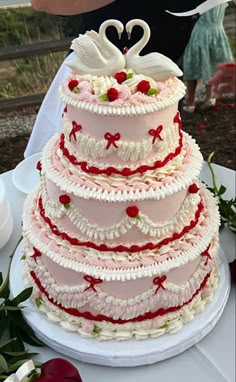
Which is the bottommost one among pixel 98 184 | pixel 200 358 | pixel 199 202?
pixel 200 358

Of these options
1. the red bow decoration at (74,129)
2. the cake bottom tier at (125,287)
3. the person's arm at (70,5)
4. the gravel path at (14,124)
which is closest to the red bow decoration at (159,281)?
the cake bottom tier at (125,287)

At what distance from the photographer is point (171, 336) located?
1116 millimetres

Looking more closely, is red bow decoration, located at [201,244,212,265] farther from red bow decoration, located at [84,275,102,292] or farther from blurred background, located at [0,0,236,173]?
blurred background, located at [0,0,236,173]

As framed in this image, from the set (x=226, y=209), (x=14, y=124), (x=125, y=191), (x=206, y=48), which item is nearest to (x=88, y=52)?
(x=125, y=191)

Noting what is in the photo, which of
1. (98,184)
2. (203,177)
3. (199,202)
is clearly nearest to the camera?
(98,184)

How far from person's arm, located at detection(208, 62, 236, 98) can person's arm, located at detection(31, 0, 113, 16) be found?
0.39 metres

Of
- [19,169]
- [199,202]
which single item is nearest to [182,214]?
[199,202]

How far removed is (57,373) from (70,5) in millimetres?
919

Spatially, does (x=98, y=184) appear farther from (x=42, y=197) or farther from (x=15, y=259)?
(x=15, y=259)

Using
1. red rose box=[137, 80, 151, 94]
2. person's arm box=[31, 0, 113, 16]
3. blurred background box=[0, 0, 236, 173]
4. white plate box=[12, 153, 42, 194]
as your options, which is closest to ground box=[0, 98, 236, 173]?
blurred background box=[0, 0, 236, 173]

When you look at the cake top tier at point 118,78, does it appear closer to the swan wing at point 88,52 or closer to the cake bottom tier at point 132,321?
the swan wing at point 88,52

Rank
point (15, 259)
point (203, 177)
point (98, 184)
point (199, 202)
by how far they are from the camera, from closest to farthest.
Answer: point (98, 184), point (199, 202), point (15, 259), point (203, 177)

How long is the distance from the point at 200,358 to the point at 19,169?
2.80 ft

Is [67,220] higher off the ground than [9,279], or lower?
higher
